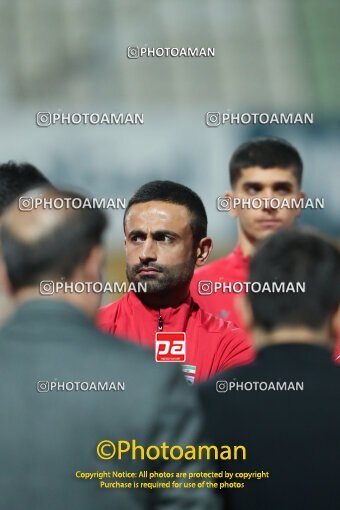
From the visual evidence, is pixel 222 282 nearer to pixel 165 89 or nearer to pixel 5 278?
pixel 165 89

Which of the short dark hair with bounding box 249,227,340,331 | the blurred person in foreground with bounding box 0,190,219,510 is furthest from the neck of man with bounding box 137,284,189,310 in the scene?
the blurred person in foreground with bounding box 0,190,219,510

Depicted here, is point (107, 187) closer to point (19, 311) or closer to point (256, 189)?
point (256, 189)

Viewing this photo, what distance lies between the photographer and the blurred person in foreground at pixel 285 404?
1564mm

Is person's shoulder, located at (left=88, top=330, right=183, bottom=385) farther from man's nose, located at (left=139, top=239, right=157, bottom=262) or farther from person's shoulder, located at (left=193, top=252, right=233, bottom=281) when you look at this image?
person's shoulder, located at (left=193, top=252, right=233, bottom=281)

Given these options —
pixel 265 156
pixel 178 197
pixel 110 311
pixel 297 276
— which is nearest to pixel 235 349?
pixel 110 311

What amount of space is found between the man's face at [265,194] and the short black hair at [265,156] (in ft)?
0.05

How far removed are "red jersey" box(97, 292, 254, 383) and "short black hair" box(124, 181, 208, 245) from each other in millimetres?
213

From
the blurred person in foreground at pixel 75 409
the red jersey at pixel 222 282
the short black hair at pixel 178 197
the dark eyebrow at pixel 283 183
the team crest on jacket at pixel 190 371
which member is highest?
the dark eyebrow at pixel 283 183

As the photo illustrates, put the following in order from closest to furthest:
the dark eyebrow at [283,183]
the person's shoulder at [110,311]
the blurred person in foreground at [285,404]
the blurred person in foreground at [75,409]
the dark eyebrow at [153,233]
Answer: the blurred person in foreground at [75,409], the blurred person in foreground at [285,404], the person's shoulder at [110,311], the dark eyebrow at [153,233], the dark eyebrow at [283,183]

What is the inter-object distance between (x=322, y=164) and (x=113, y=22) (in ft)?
2.50

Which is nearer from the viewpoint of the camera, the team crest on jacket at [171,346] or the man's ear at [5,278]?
the man's ear at [5,278]

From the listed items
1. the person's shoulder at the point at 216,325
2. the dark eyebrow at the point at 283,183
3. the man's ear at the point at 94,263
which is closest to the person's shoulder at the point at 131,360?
the man's ear at the point at 94,263

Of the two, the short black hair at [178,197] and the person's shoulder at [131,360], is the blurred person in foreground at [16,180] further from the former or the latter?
the person's shoulder at [131,360]

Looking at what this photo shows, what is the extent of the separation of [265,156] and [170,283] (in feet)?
1.54
